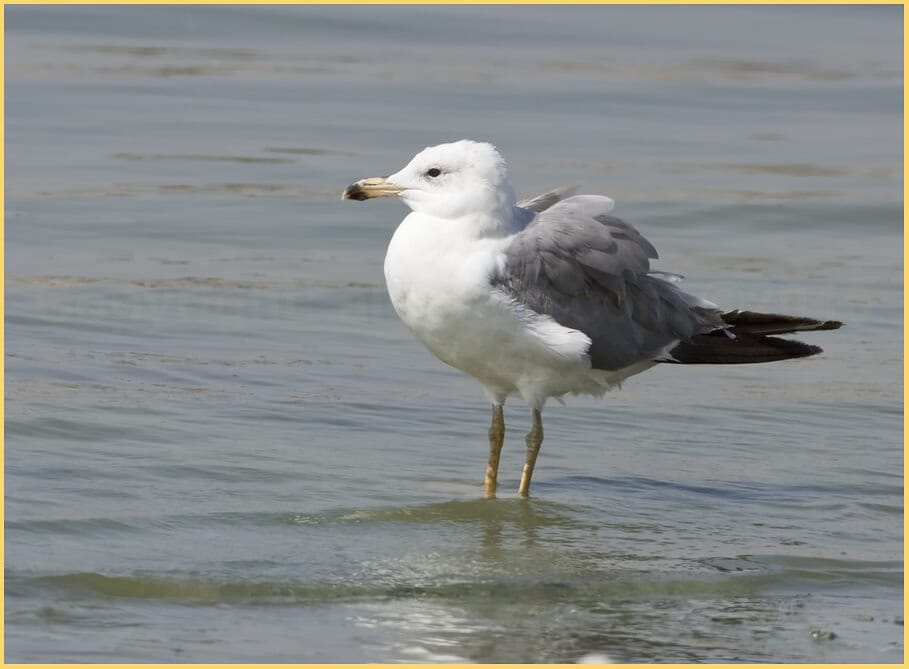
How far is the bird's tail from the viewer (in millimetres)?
7711

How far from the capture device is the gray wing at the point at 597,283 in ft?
23.1

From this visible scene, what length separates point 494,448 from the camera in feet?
24.7

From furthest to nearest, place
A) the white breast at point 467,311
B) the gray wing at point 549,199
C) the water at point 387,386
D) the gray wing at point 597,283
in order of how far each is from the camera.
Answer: the gray wing at point 549,199 → the gray wing at point 597,283 → the white breast at point 467,311 → the water at point 387,386

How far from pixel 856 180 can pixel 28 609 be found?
957 centimetres

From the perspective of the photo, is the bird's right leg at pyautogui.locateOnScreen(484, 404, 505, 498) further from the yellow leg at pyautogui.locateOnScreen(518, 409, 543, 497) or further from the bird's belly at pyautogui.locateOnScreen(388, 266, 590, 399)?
the bird's belly at pyautogui.locateOnScreen(388, 266, 590, 399)

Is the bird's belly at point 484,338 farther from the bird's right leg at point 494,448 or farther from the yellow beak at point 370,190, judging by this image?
the yellow beak at point 370,190

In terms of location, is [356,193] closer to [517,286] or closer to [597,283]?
[517,286]

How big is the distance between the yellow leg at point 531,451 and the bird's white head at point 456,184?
957mm

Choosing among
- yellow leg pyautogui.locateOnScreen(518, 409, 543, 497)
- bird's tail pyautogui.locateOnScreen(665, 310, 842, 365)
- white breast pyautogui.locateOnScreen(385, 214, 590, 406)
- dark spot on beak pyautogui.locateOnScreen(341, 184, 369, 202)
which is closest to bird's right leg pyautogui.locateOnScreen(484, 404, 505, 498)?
yellow leg pyautogui.locateOnScreen(518, 409, 543, 497)

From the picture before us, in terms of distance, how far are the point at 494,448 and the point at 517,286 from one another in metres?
0.87

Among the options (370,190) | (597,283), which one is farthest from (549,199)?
(370,190)

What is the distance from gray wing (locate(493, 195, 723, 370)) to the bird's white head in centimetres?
20

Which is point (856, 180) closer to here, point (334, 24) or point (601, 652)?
point (334, 24)

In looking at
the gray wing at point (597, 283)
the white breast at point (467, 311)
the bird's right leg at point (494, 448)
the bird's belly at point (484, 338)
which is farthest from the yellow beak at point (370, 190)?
the bird's right leg at point (494, 448)
